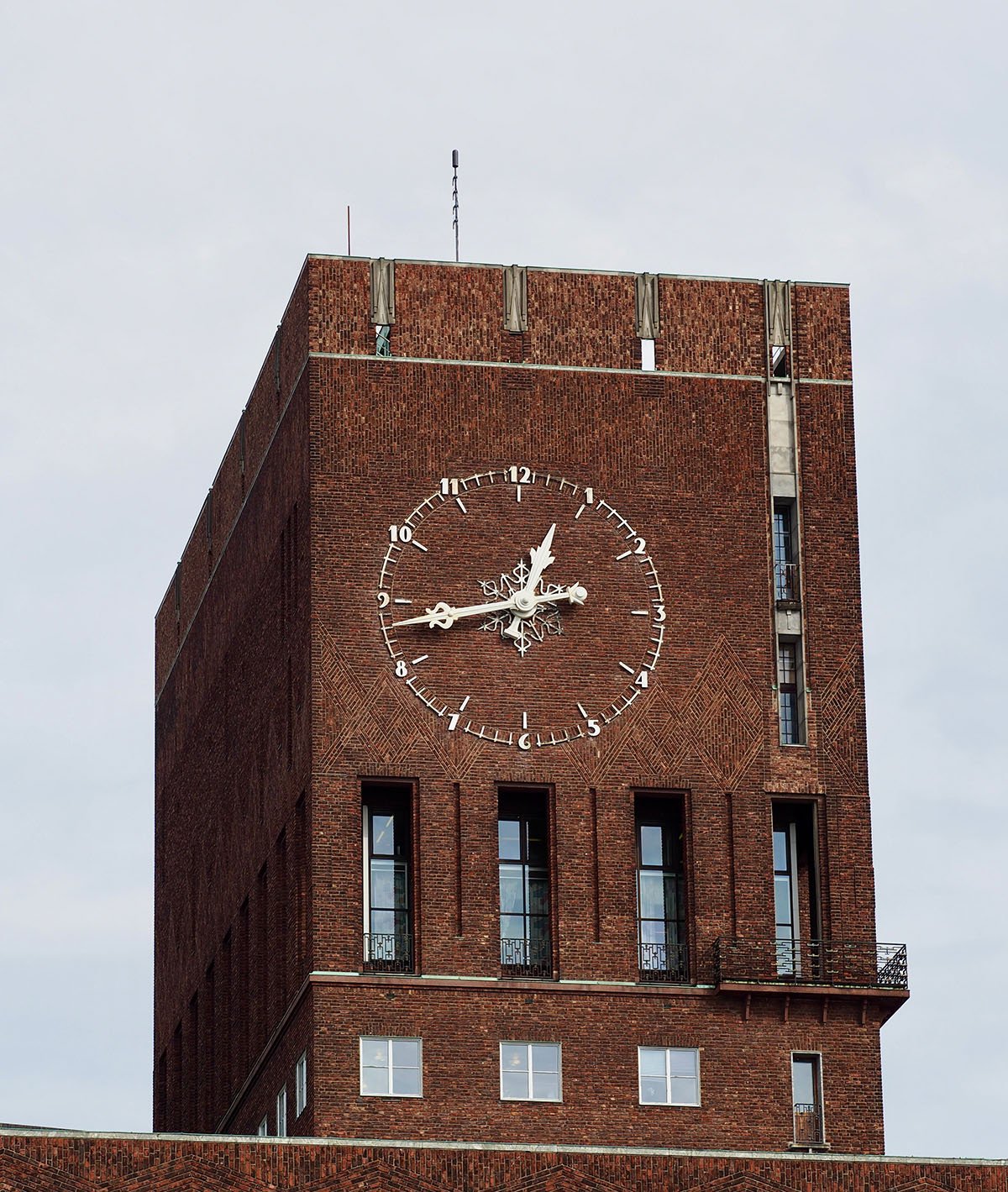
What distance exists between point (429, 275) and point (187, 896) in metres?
25.3

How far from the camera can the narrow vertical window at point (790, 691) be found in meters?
132

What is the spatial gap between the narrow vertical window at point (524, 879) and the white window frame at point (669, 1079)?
374 centimetres

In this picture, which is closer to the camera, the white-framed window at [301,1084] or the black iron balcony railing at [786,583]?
the white-framed window at [301,1084]

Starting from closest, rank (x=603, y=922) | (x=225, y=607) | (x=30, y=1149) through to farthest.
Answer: (x=30, y=1149)
(x=603, y=922)
(x=225, y=607)

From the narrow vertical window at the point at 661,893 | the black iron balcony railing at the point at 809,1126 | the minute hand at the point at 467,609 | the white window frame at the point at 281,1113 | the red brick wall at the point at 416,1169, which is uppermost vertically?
the minute hand at the point at 467,609

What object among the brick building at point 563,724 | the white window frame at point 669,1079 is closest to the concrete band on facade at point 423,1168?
the brick building at point 563,724

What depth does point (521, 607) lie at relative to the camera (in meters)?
131

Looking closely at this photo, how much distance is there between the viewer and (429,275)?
5281 inches

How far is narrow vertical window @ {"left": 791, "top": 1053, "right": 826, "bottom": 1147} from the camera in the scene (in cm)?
12825

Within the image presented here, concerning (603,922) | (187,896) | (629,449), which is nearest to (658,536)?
(629,449)

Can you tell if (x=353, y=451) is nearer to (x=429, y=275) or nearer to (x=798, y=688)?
(x=429, y=275)

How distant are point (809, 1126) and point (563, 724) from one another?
1285cm

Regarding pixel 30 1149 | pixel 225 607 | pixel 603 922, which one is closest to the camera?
pixel 30 1149

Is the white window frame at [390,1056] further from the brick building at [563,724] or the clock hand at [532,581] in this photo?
the clock hand at [532,581]
